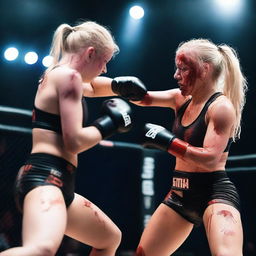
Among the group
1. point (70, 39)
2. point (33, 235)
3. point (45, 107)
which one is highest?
point (70, 39)

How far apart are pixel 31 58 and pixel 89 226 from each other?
10.3 feet

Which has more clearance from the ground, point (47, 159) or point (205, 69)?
point (205, 69)

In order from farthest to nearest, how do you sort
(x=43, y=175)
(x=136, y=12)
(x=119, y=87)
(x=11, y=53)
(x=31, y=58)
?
(x=136, y=12), (x=31, y=58), (x=11, y=53), (x=119, y=87), (x=43, y=175)

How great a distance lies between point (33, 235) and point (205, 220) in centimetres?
86

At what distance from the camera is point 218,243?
1.88 metres

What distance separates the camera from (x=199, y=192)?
2.14m

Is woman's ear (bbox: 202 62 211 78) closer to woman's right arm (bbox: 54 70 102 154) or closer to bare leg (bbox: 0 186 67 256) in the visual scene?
woman's right arm (bbox: 54 70 102 154)

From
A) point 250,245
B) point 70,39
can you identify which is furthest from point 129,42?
point 70,39

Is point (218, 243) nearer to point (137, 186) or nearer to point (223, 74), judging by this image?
point (223, 74)

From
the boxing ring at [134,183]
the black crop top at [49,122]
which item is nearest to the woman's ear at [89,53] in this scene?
the black crop top at [49,122]

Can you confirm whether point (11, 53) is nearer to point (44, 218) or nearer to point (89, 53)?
point (89, 53)

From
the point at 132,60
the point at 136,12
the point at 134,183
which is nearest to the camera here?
the point at 134,183

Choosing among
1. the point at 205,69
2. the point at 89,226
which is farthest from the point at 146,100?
the point at 89,226

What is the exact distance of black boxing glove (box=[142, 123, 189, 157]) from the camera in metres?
2.11
